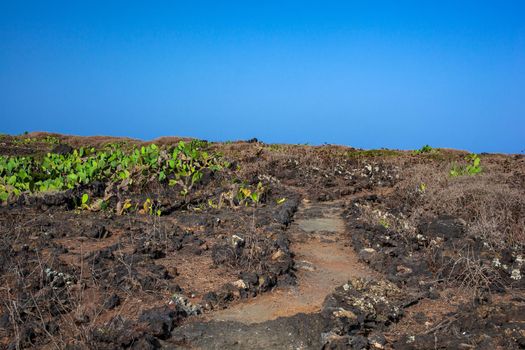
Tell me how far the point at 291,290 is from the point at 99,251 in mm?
2831

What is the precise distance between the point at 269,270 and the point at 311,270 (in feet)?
2.69

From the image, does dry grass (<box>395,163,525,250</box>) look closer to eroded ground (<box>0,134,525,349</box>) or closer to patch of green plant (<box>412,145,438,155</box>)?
eroded ground (<box>0,134,525,349</box>)

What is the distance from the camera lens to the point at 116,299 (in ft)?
20.4

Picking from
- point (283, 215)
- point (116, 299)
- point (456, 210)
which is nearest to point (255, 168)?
point (283, 215)

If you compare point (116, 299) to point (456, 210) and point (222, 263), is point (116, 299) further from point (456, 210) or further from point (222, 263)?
point (456, 210)

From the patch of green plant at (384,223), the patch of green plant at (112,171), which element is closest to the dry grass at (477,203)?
the patch of green plant at (384,223)

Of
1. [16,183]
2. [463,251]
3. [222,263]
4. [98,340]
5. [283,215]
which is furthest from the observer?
[16,183]

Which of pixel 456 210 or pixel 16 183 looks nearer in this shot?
pixel 456 210

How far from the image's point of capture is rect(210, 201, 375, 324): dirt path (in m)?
6.28

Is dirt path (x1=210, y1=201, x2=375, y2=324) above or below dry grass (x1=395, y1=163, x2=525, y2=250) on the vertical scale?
below

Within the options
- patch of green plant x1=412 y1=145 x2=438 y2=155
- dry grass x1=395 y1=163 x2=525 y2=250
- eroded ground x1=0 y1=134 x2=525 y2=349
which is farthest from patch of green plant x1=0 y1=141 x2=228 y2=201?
patch of green plant x1=412 y1=145 x2=438 y2=155

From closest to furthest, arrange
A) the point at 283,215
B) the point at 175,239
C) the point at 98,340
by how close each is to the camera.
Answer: the point at 98,340 < the point at 175,239 < the point at 283,215

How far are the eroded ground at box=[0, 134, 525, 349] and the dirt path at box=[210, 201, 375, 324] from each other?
0.10ft

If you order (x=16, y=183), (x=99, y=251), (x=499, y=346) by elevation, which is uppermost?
(x=16, y=183)
